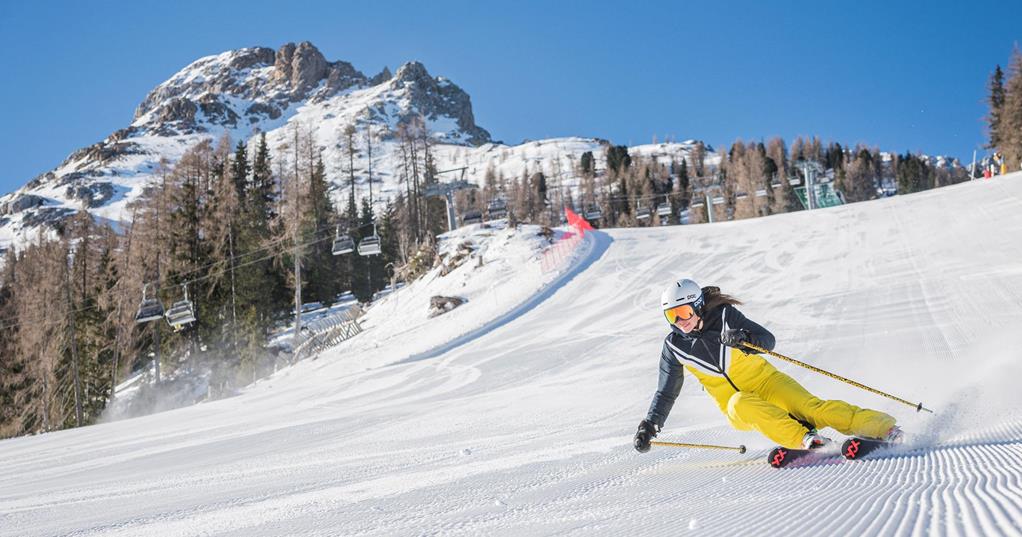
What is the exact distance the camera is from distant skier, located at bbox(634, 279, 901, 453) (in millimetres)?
4121

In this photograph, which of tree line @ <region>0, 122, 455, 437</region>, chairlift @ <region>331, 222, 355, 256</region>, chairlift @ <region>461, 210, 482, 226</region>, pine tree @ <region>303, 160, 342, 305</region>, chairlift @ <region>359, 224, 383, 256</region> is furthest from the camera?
pine tree @ <region>303, 160, 342, 305</region>

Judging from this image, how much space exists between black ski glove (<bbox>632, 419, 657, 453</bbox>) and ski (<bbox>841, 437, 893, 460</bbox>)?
1.27 m

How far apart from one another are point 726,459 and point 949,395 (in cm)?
302

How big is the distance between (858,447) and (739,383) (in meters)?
0.84

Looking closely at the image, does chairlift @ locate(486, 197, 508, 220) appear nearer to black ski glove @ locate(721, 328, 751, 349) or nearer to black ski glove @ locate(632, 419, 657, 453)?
black ski glove @ locate(632, 419, 657, 453)

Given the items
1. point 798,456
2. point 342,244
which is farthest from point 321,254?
point 798,456

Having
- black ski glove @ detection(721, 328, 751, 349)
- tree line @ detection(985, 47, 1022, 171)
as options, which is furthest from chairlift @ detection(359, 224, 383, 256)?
tree line @ detection(985, 47, 1022, 171)

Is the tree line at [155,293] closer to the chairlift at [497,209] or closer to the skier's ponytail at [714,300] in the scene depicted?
the chairlift at [497,209]

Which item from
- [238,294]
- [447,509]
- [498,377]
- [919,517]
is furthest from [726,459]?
[238,294]

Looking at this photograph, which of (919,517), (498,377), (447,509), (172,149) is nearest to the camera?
(919,517)

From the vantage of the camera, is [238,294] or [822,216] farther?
[238,294]

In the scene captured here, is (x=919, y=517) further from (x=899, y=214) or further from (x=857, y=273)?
(x=899, y=214)

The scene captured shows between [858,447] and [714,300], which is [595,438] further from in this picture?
[858,447]

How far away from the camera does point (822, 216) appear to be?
25453 mm
